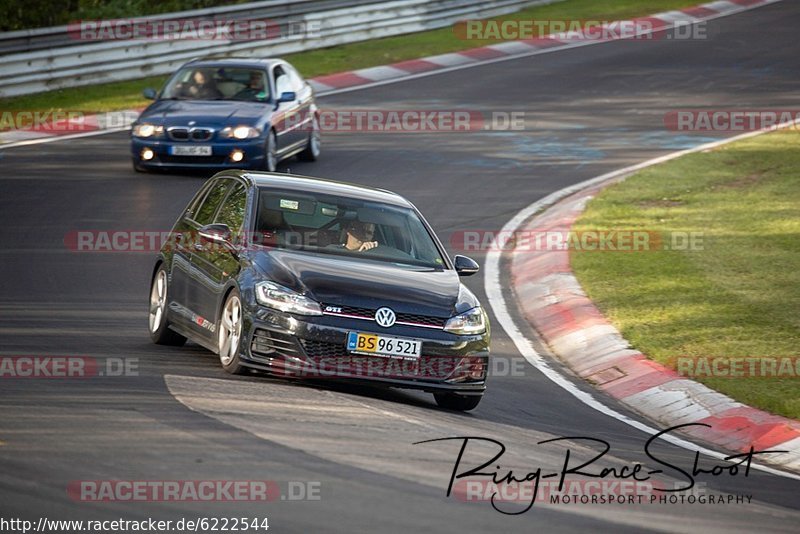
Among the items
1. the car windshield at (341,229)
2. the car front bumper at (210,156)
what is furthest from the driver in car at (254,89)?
the car windshield at (341,229)

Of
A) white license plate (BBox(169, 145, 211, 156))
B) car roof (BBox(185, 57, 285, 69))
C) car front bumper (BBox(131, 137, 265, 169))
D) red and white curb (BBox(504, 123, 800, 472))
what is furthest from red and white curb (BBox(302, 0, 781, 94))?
red and white curb (BBox(504, 123, 800, 472))

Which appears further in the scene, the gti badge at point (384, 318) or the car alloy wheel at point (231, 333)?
the car alloy wheel at point (231, 333)

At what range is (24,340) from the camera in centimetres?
1144

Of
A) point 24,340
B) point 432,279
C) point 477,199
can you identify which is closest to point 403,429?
point 432,279

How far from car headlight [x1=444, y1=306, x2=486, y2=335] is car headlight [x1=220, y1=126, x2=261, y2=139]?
10.1 metres

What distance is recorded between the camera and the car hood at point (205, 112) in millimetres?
20000

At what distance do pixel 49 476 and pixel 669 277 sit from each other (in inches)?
378

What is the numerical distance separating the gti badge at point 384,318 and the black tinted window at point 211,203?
2.44 m

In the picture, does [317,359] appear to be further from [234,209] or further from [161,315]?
[161,315]

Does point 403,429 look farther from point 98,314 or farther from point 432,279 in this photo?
point 98,314

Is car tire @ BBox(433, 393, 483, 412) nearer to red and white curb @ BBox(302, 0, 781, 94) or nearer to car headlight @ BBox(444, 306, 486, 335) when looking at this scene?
car headlight @ BBox(444, 306, 486, 335)

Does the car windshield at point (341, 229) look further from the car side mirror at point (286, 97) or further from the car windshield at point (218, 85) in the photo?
the car windshield at point (218, 85)

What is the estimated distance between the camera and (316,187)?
11.4m

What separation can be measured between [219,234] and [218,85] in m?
10.8
